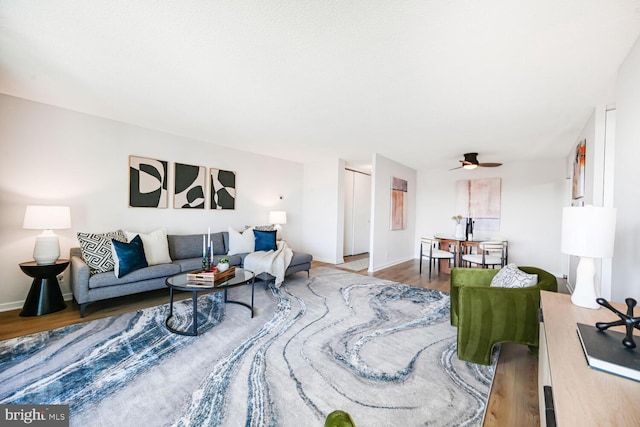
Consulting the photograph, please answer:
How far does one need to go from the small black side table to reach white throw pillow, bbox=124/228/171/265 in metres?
0.80

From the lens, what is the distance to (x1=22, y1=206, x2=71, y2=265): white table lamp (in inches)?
108

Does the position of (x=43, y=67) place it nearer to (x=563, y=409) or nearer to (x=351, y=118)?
(x=351, y=118)

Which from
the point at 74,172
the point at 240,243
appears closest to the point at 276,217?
the point at 240,243

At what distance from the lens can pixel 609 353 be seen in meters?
0.92

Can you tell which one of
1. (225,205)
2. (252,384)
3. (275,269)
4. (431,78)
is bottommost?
(252,384)

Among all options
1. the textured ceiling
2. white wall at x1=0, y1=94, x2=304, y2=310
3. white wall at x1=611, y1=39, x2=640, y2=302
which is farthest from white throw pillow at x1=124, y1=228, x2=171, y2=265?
white wall at x1=611, y1=39, x2=640, y2=302

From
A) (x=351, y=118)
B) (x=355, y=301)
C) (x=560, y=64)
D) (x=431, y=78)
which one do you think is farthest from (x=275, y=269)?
(x=560, y=64)

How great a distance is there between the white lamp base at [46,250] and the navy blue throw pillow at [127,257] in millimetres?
505

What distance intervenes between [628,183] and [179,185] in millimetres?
5044

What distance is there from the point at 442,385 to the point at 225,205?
14.0 ft

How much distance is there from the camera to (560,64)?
80.3 inches

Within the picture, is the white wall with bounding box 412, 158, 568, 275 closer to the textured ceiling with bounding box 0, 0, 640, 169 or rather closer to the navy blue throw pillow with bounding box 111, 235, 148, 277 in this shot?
the textured ceiling with bounding box 0, 0, 640, 169

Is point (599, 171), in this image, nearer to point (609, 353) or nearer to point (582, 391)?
point (609, 353)

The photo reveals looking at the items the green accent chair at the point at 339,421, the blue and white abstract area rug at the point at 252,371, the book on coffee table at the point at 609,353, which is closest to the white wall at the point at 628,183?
the book on coffee table at the point at 609,353
